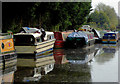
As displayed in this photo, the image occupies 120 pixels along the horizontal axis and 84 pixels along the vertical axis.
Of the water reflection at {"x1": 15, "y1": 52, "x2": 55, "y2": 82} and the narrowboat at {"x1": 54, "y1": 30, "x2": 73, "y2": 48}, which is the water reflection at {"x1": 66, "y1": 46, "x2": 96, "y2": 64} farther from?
the narrowboat at {"x1": 54, "y1": 30, "x2": 73, "y2": 48}

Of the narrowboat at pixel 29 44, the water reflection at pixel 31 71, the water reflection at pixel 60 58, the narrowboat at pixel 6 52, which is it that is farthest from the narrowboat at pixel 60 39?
the narrowboat at pixel 6 52

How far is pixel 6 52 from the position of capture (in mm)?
12562

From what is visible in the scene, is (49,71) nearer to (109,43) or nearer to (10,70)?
(10,70)

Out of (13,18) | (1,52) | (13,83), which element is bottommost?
(13,83)

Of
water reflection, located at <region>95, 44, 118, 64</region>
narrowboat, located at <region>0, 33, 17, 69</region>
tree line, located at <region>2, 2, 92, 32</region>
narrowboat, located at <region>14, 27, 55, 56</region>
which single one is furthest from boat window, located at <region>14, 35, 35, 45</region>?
tree line, located at <region>2, 2, 92, 32</region>

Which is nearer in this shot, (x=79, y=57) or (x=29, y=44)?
(x=29, y=44)

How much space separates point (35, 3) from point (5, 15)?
292 cm

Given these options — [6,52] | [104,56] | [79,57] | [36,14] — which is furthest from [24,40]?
[36,14]

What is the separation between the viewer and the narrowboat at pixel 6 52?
1211 cm

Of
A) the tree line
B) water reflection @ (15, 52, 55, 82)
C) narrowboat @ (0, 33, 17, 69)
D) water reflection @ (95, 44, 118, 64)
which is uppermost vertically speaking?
the tree line

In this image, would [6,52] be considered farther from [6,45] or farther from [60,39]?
[60,39]

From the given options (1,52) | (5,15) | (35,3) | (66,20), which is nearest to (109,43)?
(66,20)

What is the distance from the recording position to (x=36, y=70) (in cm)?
1115

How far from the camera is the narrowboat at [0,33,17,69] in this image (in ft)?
39.7
